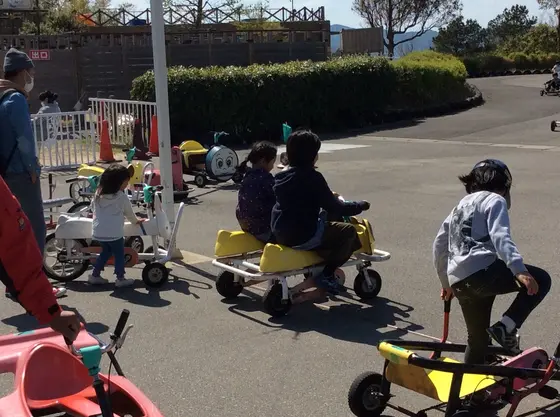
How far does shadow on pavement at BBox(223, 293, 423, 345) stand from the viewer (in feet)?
19.6

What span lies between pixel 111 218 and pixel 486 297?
3.97m

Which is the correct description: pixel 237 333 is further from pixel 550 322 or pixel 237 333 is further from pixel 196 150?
pixel 196 150

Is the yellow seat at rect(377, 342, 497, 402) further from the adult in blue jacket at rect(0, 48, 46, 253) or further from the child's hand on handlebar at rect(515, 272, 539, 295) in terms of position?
the adult in blue jacket at rect(0, 48, 46, 253)

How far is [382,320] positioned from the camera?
248 inches

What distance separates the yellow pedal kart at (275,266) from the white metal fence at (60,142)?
340 inches

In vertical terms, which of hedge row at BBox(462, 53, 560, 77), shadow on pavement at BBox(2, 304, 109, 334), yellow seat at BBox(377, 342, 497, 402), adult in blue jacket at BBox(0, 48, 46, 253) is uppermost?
hedge row at BBox(462, 53, 560, 77)

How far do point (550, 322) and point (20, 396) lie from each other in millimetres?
4207

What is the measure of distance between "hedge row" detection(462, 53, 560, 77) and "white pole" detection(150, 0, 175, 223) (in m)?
42.2

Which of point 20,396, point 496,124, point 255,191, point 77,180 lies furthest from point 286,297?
point 496,124

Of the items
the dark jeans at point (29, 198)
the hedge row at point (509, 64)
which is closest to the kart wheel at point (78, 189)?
the dark jeans at point (29, 198)

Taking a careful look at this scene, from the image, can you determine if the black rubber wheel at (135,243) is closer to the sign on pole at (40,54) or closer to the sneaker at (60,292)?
the sneaker at (60,292)

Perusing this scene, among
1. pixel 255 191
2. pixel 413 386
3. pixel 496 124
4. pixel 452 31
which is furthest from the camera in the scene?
pixel 452 31

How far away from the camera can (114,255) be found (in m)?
7.30

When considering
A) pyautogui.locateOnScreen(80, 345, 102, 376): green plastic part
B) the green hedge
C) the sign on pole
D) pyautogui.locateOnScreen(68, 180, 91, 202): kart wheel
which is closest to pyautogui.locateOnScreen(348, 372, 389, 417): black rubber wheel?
pyautogui.locateOnScreen(80, 345, 102, 376): green plastic part
